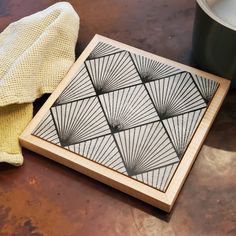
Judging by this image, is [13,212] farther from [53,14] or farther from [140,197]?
[53,14]

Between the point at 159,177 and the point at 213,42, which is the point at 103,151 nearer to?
the point at 159,177

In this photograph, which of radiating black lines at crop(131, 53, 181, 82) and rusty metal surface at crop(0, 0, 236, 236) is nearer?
rusty metal surface at crop(0, 0, 236, 236)

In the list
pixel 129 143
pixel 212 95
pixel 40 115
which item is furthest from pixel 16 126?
pixel 212 95

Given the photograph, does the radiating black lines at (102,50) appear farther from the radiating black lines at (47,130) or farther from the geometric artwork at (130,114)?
the radiating black lines at (47,130)

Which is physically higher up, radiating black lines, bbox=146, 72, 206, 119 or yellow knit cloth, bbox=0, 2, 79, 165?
yellow knit cloth, bbox=0, 2, 79, 165

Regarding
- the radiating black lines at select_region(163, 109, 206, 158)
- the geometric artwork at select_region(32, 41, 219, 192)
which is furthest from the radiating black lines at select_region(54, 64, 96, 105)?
the radiating black lines at select_region(163, 109, 206, 158)

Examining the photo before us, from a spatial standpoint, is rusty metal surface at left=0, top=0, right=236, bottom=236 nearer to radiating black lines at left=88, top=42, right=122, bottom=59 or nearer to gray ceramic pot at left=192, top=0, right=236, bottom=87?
gray ceramic pot at left=192, top=0, right=236, bottom=87

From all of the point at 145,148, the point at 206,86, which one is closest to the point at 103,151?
the point at 145,148
